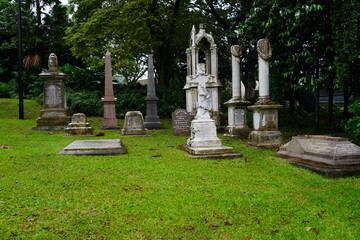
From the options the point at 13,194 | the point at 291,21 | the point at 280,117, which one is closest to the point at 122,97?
the point at 280,117

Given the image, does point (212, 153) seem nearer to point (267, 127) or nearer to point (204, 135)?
point (204, 135)

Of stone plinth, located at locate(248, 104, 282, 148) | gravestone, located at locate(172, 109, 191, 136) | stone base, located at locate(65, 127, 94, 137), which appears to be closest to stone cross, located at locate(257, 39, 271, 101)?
stone plinth, located at locate(248, 104, 282, 148)

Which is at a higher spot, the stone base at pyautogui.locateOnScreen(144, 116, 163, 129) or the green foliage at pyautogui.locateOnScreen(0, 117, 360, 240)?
the stone base at pyautogui.locateOnScreen(144, 116, 163, 129)

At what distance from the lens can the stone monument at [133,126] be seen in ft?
41.4

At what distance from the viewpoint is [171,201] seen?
13.3ft

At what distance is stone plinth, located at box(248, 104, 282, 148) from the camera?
9.12m

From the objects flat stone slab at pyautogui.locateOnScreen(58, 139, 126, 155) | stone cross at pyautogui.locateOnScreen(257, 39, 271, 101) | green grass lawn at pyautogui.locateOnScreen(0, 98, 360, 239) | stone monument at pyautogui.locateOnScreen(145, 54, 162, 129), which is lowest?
green grass lawn at pyautogui.locateOnScreen(0, 98, 360, 239)

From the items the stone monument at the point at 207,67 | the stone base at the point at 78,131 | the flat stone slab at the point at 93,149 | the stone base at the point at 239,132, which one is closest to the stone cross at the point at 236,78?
the stone base at the point at 239,132

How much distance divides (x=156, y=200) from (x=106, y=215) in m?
0.78

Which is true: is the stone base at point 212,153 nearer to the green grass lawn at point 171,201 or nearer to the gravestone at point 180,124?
the green grass lawn at point 171,201

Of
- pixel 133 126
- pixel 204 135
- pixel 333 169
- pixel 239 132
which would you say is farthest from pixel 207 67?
pixel 333 169

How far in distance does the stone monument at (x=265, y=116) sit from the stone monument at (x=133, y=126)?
16.9 feet

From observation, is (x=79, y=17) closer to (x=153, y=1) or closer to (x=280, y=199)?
(x=153, y=1)

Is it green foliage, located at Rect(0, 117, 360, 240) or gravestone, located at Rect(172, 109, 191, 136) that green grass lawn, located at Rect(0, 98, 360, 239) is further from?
gravestone, located at Rect(172, 109, 191, 136)
